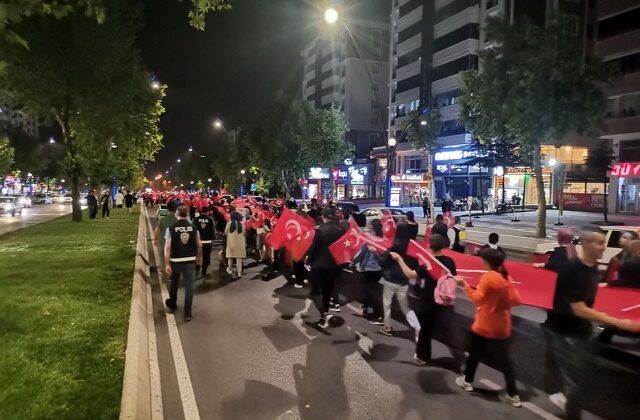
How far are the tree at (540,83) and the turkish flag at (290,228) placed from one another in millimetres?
14283

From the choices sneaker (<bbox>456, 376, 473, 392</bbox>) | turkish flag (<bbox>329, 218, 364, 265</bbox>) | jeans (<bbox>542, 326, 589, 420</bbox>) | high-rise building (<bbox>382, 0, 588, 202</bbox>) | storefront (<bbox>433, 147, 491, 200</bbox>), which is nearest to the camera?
jeans (<bbox>542, 326, 589, 420</bbox>)

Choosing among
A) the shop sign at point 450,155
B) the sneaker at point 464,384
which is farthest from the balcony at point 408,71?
the sneaker at point 464,384

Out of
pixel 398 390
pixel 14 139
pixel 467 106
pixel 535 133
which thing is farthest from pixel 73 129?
pixel 14 139

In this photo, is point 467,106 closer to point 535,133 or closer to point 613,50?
point 535,133

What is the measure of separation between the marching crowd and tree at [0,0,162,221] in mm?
17261

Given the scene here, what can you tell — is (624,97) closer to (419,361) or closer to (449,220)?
(449,220)

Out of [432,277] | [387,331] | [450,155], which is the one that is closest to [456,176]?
[450,155]

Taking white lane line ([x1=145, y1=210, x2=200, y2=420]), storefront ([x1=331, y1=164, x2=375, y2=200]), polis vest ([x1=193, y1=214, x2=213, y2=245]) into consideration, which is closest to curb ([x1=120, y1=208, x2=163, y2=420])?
white lane line ([x1=145, y1=210, x2=200, y2=420])

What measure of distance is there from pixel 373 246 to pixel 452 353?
2101 mm

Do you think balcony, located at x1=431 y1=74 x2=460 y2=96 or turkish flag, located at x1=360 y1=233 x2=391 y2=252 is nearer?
turkish flag, located at x1=360 y1=233 x2=391 y2=252

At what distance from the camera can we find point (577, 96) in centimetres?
2156

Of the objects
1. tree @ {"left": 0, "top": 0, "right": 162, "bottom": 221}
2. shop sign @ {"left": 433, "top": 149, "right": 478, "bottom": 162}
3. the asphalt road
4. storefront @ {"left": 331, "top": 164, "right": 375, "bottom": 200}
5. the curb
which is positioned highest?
tree @ {"left": 0, "top": 0, "right": 162, "bottom": 221}

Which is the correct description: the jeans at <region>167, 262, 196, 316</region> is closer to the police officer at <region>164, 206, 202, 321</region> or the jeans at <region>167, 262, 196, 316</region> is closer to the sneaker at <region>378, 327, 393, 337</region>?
the police officer at <region>164, 206, 202, 321</region>

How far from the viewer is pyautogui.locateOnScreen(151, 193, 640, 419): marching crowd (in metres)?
4.84
